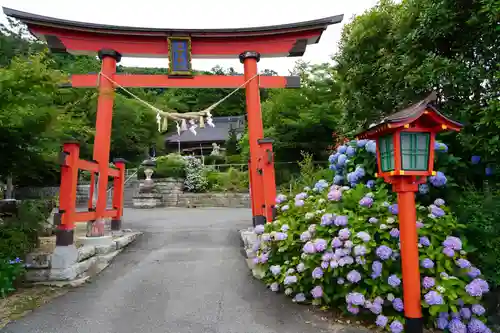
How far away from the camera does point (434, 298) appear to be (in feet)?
10.4

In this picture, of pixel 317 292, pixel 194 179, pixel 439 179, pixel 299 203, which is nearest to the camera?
pixel 317 292

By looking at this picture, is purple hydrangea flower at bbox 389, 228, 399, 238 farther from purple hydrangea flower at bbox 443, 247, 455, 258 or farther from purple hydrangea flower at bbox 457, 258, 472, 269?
purple hydrangea flower at bbox 457, 258, 472, 269

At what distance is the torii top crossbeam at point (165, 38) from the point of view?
7031 millimetres

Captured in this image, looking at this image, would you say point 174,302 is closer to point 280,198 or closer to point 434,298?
point 280,198

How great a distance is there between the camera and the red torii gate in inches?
275

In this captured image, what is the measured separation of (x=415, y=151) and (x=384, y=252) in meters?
1.03

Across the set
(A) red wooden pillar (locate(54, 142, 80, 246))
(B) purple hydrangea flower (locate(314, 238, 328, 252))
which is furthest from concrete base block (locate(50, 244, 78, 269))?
(B) purple hydrangea flower (locate(314, 238, 328, 252))

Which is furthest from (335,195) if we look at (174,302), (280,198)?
(174,302)

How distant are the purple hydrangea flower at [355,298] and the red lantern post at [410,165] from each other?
39 centimetres

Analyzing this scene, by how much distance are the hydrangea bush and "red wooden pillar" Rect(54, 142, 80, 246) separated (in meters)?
3.12

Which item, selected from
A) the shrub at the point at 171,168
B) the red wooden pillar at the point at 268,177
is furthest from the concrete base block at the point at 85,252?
the shrub at the point at 171,168

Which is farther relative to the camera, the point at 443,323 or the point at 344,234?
the point at 344,234

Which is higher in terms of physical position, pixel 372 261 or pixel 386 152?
pixel 386 152

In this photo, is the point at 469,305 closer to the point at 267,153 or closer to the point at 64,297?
the point at 267,153
